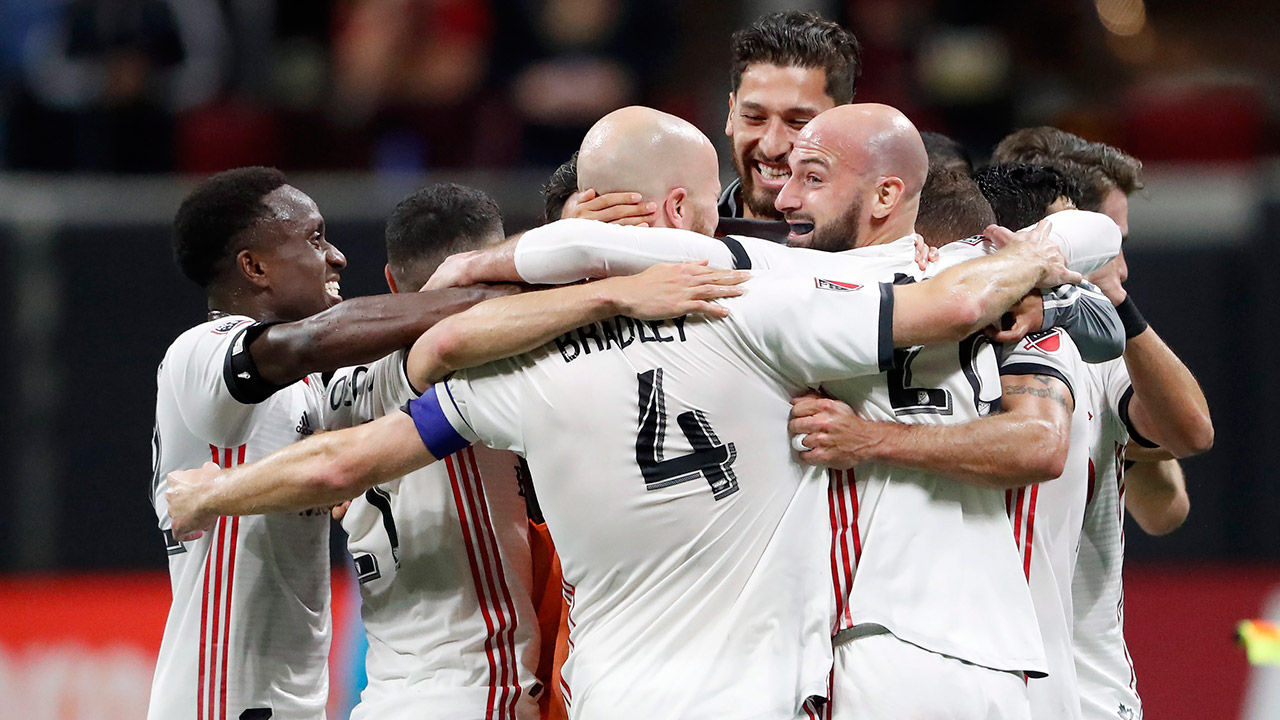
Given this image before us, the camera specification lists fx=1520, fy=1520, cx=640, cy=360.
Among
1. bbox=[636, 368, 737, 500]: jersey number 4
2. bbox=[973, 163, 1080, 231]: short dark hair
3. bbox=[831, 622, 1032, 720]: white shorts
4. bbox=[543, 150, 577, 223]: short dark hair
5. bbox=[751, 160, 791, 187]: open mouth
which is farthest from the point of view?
bbox=[751, 160, 791, 187]: open mouth

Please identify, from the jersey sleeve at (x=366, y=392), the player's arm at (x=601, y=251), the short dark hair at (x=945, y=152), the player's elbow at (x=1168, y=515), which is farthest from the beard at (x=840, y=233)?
the player's elbow at (x=1168, y=515)

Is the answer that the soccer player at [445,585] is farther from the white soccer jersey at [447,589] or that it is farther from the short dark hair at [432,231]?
the short dark hair at [432,231]

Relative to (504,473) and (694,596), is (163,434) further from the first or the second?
(694,596)

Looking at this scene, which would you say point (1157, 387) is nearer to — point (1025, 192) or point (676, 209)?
point (1025, 192)

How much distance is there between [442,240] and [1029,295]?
5.55 ft

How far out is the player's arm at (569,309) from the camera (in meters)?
3.47

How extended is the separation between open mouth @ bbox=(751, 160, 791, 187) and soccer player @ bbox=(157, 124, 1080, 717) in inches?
64.2

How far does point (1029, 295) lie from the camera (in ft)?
11.8

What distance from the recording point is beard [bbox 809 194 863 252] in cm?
379

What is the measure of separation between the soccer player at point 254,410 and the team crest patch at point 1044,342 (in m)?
1.29

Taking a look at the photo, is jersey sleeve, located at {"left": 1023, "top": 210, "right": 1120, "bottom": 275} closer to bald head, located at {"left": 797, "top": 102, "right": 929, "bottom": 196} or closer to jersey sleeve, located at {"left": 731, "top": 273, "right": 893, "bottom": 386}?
bald head, located at {"left": 797, "top": 102, "right": 929, "bottom": 196}

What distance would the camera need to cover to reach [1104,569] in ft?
14.8

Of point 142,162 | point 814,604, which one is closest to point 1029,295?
point 814,604

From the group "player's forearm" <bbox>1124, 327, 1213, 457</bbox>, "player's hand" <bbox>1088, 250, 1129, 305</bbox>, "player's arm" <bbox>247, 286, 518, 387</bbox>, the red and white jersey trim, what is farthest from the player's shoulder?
"player's forearm" <bbox>1124, 327, 1213, 457</bbox>
